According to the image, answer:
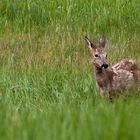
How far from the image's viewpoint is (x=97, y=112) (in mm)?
4770

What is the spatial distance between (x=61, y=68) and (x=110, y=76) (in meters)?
1.20

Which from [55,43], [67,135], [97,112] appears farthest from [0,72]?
[67,135]

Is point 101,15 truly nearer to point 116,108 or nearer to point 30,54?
point 30,54

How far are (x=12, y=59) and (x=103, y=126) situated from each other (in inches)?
254

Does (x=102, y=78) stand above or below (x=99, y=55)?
below

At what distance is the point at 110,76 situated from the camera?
877cm

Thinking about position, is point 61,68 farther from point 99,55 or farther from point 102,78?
point 99,55

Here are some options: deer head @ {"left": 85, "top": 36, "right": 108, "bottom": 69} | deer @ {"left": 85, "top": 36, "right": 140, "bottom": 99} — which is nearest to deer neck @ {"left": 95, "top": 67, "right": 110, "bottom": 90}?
deer @ {"left": 85, "top": 36, "right": 140, "bottom": 99}

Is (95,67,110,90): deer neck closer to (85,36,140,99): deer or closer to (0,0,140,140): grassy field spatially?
(85,36,140,99): deer

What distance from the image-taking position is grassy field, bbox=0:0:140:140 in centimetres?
427

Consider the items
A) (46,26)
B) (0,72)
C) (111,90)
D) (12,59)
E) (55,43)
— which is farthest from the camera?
(46,26)

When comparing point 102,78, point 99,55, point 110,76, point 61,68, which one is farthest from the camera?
point 61,68

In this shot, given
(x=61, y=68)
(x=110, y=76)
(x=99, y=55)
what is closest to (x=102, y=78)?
(x=110, y=76)

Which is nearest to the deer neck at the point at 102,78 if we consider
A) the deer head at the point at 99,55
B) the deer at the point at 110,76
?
the deer at the point at 110,76
